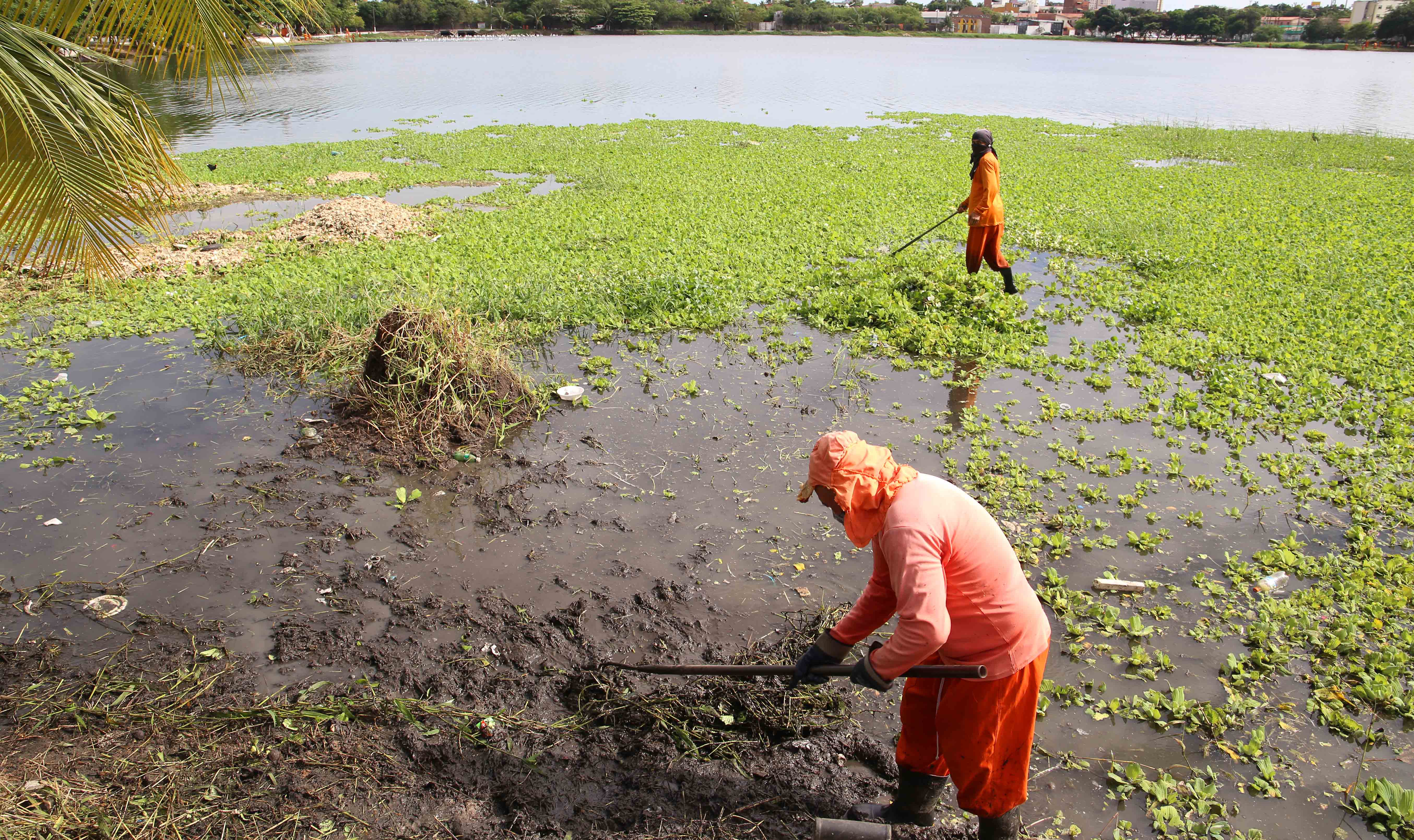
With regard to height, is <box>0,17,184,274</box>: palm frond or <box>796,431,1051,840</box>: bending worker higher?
<box>0,17,184,274</box>: palm frond

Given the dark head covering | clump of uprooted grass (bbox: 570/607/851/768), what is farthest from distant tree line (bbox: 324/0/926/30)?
clump of uprooted grass (bbox: 570/607/851/768)

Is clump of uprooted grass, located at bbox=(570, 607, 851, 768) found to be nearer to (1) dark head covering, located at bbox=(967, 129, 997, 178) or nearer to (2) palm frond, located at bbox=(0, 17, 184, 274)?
(2) palm frond, located at bbox=(0, 17, 184, 274)

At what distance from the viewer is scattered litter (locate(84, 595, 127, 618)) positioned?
4.31 m

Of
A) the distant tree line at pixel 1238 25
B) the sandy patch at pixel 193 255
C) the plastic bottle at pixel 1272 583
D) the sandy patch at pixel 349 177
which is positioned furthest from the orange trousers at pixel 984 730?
the distant tree line at pixel 1238 25

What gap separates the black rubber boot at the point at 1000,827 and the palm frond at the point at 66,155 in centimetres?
443

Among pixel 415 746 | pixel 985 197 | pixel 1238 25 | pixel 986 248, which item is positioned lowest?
pixel 415 746

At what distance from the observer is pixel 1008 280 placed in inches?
347

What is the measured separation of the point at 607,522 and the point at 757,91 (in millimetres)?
36110

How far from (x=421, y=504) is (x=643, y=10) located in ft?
346

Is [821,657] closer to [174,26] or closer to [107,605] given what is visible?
[107,605]

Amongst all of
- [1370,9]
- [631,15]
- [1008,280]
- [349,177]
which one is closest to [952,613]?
[1008,280]

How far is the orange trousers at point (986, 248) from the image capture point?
8656mm

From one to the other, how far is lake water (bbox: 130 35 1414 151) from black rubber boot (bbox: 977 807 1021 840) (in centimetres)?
1203

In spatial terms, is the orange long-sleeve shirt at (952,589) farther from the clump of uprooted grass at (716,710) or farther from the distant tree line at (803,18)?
the distant tree line at (803,18)
